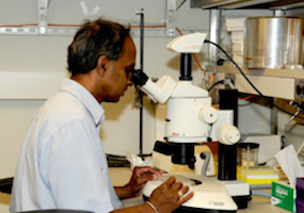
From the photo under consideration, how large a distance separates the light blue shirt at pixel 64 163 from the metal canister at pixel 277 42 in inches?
36.1

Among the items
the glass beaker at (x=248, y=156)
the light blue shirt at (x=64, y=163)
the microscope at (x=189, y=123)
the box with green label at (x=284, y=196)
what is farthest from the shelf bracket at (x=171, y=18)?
the light blue shirt at (x=64, y=163)

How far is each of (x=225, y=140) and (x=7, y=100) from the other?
1326 millimetres

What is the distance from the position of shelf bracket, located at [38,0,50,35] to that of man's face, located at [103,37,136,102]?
103 cm

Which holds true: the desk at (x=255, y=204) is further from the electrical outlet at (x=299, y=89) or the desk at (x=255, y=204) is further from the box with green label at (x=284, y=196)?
the electrical outlet at (x=299, y=89)

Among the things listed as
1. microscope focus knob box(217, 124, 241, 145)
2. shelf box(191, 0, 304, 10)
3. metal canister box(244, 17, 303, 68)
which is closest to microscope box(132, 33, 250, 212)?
microscope focus knob box(217, 124, 241, 145)

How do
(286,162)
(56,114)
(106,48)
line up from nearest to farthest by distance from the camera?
(56,114)
(106,48)
(286,162)

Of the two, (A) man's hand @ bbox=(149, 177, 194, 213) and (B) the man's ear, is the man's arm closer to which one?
(A) man's hand @ bbox=(149, 177, 194, 213)

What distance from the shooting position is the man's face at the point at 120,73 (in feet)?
5.24

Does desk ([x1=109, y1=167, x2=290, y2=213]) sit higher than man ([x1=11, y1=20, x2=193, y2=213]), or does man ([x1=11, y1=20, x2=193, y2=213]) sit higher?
man ([x1=11, y1=20, x2=193, y2=213])

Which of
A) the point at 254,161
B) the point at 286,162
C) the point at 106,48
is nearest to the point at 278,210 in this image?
the point at 286,162

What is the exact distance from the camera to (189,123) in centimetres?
173

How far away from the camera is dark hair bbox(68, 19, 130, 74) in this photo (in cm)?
157

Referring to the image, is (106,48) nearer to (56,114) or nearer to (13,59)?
(56,114)

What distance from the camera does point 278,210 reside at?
5.78 feet
